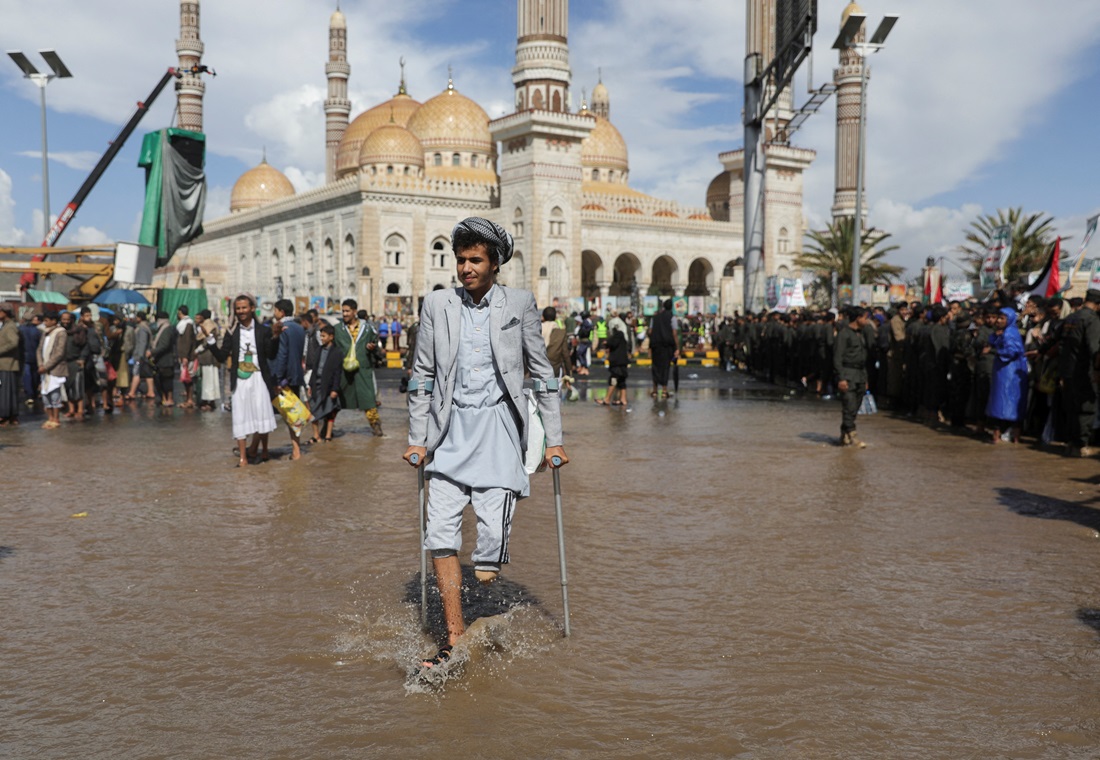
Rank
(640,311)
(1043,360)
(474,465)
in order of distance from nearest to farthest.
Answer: (474,465), (1043,360), (640,311)

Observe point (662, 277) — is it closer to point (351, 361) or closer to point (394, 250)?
point (394, 250)

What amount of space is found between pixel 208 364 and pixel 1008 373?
35.3ft

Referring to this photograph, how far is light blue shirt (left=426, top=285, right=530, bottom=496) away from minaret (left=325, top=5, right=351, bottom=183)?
220 ft

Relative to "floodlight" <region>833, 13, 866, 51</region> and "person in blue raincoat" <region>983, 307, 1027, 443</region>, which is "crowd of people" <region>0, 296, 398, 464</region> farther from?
"floodlight" <region>833, 13, 866, 51</region>

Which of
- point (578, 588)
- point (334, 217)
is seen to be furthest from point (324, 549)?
point (334, 217)

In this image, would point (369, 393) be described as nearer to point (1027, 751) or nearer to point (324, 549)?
point (324, 549)

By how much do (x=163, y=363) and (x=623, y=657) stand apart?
529 inches

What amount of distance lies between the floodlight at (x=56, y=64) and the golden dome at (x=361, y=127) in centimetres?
3677

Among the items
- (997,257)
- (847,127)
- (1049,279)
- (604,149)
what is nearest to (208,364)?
(1049,279)

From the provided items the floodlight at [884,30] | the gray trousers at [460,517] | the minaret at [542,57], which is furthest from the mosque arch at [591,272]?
the gray trousers at [460,517]

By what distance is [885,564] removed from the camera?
561 cm

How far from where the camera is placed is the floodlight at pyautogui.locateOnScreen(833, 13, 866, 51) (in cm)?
2230

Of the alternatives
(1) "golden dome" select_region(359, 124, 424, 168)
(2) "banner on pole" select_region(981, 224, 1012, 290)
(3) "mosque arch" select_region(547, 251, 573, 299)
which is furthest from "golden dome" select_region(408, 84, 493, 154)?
(2) "banner on pole" select_region(981, 224, 1012, 290)

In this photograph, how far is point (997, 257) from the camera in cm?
1727
